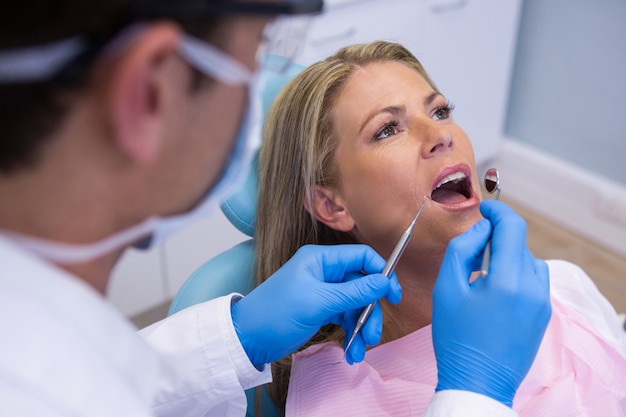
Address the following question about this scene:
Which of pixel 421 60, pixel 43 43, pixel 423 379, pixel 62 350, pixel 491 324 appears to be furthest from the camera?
pixel 421 60

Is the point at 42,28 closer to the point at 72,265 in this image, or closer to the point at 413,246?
the point at 72,265

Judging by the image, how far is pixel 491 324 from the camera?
0.94 meters

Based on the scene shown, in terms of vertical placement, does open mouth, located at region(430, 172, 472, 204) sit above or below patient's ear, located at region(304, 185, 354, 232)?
above

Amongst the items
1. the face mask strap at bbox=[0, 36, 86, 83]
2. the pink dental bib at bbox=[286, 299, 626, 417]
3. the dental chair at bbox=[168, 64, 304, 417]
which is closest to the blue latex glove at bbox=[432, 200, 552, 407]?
the pink dental bib at bbox=[286, 299, 626, 417]

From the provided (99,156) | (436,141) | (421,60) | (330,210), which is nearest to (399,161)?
(436,141)

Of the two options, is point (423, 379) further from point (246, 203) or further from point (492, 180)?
point (246, 203)

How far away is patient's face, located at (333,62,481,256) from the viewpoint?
123 centimetres

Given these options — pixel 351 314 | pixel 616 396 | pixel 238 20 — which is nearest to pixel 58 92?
pixel 238 20

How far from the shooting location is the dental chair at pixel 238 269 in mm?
1315

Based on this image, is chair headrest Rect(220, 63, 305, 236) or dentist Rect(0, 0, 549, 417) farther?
chair headrest Rect(220, 63, 305, 236)

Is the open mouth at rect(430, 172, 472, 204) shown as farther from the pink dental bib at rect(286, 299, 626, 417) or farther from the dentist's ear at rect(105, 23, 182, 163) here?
the dentist's ear at rect(105, 23, 182, 163)

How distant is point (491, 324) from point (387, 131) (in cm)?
47

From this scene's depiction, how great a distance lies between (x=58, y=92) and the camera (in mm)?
546

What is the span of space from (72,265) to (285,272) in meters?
0.51
